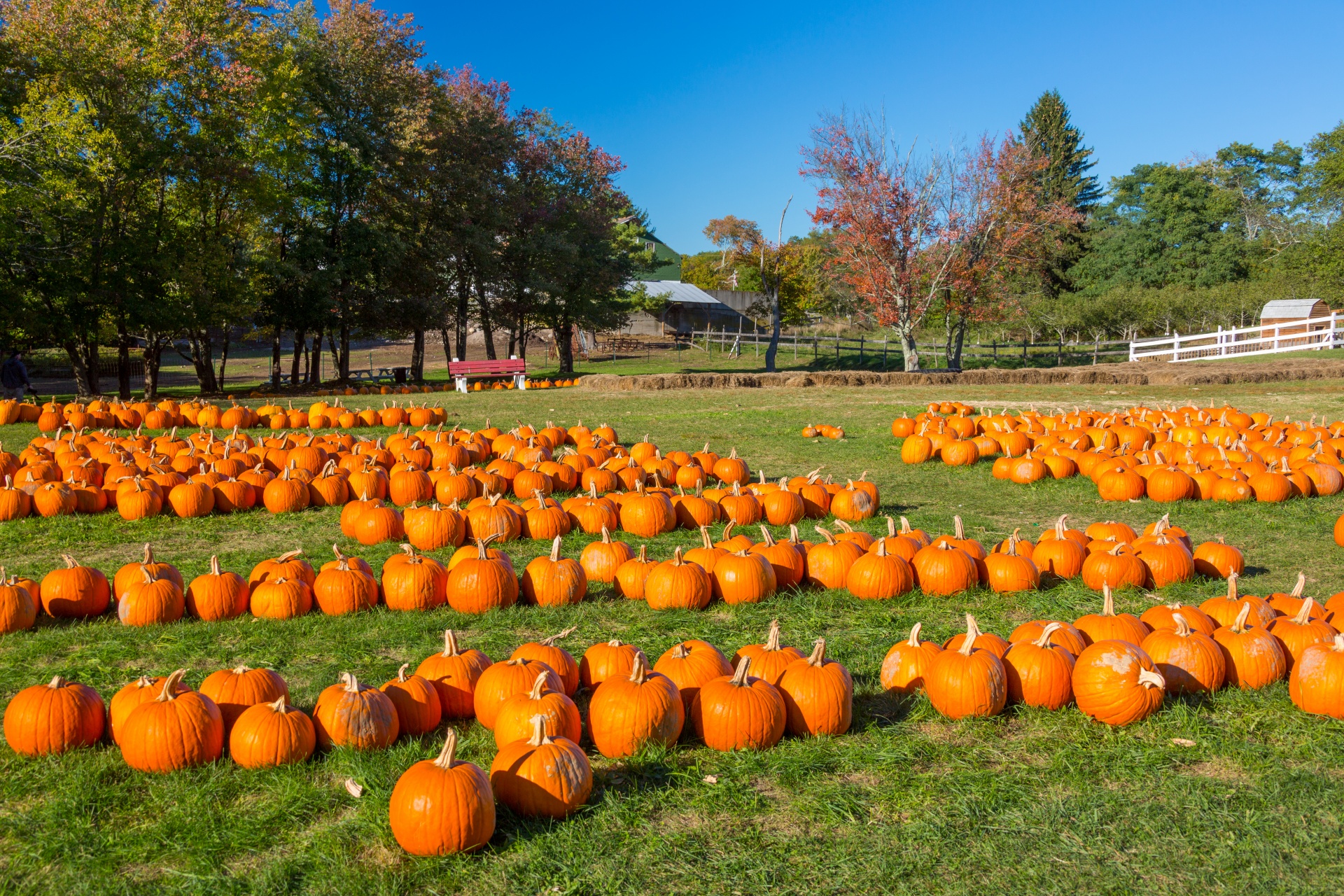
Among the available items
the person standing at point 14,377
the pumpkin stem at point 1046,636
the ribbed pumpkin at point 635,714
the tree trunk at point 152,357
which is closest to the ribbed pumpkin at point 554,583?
the ribbed pumpkin at point 635,714

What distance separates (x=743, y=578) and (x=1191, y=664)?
2.36 meters

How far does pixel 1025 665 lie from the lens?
3963 millimetres

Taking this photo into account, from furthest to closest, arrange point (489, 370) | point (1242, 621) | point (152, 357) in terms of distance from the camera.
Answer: point (489, 370)
point (152, 357)
point (1242, 621)

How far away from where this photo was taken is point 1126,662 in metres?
3.79

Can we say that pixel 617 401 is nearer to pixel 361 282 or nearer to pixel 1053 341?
pixel 361 282

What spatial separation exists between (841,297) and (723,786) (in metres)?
49.6

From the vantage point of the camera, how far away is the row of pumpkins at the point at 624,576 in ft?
17.4

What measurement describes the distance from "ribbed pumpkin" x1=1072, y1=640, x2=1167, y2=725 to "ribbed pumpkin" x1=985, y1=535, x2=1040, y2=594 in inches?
68.0

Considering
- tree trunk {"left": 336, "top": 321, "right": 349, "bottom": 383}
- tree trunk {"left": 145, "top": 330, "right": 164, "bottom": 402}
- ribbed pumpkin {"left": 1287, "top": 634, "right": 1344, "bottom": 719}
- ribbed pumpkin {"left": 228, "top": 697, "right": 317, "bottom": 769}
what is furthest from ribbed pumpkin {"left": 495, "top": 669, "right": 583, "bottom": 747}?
tree trunk {"left": 336, "top": 321, "right": 349, "bottom": 383}

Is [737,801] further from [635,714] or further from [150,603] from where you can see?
[150,603]

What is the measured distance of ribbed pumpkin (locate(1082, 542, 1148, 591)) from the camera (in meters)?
5.66

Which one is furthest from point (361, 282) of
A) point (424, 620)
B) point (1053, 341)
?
point (1053, 341)

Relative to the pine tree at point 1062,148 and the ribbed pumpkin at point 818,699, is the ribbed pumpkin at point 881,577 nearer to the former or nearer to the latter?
the ribbed pumpkin at point 818,699

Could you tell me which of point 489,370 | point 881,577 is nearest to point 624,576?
point 881,577
